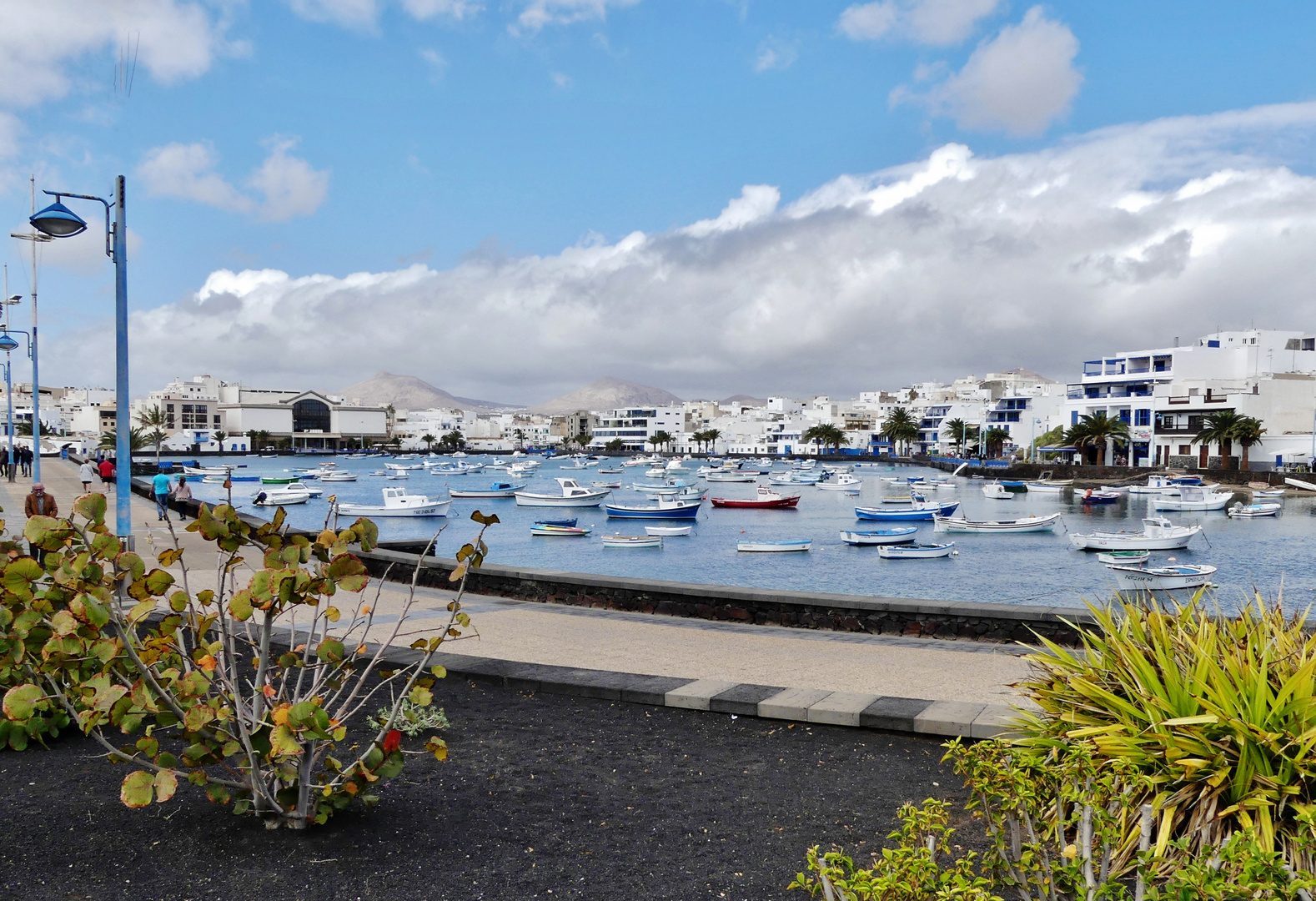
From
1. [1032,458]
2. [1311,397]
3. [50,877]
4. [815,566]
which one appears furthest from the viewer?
[1032,458]

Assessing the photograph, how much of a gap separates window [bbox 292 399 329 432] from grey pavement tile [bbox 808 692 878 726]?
190883 mm

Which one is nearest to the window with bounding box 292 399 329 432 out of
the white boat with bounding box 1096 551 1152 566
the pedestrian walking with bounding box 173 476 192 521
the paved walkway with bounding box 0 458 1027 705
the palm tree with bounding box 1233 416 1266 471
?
the palm tree with bounding box 1233 416 1266 471

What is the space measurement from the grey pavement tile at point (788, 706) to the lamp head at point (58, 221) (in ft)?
39.3

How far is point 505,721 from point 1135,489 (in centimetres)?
7956

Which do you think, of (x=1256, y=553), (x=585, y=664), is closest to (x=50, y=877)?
(x=585, y=664)

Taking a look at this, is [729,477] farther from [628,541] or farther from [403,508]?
[628,541]

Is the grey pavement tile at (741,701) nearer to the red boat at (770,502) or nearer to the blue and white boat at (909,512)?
the blue and white boat at (909,512)

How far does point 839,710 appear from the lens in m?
6.40

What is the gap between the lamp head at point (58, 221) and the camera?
12.7 meters

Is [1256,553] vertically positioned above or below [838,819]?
below

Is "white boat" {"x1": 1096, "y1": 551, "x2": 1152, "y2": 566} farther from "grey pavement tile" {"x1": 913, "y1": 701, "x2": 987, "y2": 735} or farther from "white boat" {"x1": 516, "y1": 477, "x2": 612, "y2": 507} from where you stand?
"white boat" {"x1": 516, "y1": 477, "x2": 612, "y2": 507}

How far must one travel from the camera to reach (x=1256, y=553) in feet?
142

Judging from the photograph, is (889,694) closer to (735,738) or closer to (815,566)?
(735,738)

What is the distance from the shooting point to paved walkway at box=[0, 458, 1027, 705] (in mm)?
7863
